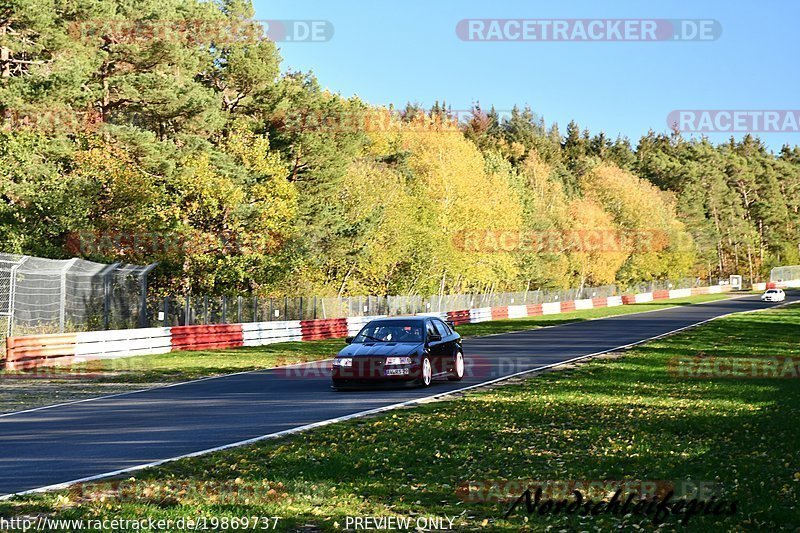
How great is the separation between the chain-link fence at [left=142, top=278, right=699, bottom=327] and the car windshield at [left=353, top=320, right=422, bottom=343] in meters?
13.7

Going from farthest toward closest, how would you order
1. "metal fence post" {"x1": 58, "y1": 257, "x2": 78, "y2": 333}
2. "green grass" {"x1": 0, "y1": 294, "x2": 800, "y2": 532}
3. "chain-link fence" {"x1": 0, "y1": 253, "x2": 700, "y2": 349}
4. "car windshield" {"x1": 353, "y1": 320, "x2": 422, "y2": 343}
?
"metal fence post" {"x1": 58, "y1": 257, "x2": 78, "y2": 333} < "chain-link fence" {"x1": 0, "y1": 253, "x2": 700, "y2": 349} < "car windshield" {"x1": 353, "y1": 320, "x2": 422, "y2": 343} < "green grass" {"x1": 0, "y1": 294, "x2": 800, "y2": 532}

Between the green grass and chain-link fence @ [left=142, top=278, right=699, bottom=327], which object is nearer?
the green grass

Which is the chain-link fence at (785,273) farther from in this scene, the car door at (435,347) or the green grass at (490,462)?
the green grass at (490,462)

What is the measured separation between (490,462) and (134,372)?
16812mm

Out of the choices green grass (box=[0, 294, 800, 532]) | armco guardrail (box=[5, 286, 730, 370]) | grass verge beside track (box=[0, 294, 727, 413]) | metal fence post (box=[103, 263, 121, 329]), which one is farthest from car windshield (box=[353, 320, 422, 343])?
metal fence post (box=[103, 263, 121, 329])

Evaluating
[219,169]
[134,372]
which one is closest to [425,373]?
[134,372]

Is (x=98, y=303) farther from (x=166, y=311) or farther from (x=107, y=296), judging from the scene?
(x=166, y=311)

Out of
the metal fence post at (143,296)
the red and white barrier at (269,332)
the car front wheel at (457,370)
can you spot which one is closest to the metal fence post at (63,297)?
the metal fence post at (143,296)

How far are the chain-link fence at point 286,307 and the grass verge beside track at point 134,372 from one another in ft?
12.1

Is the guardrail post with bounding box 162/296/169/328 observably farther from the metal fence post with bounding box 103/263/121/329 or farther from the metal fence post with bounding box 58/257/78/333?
the metal fence post with bounding box 58/257/78/333

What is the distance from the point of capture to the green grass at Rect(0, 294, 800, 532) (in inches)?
316

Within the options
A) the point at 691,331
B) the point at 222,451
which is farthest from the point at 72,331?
the point at 691,331

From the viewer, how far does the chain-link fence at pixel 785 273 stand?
14762cm

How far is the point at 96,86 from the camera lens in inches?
1631
